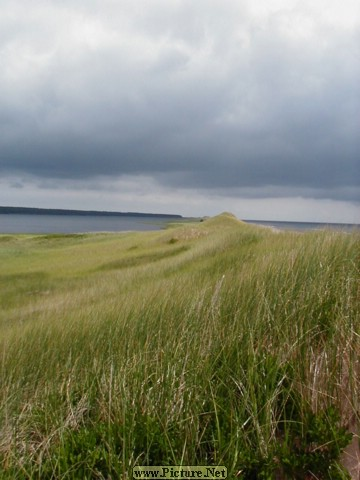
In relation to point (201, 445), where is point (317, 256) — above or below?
above

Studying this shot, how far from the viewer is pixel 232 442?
7.65 ft

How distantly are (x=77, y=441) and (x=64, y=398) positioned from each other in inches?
30.2

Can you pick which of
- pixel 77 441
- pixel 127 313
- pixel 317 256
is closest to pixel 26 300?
pixel 127 313

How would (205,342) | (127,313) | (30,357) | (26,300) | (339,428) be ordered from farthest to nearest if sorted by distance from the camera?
1. (26,300)
2. (127,313)
3. (30,357)
4. (205,342)
5. (339,428)

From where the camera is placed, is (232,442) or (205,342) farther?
(205,342)

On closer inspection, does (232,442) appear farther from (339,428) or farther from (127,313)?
(127,313)

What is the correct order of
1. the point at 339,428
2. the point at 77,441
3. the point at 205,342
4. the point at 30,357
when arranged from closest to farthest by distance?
the point at 339,428 → the point at 77,441 → the point at 205,342 → the point at 30,357

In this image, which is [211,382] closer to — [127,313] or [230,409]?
[230,409]

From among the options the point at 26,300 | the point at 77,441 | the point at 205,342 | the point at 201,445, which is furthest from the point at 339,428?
the point at 26,300

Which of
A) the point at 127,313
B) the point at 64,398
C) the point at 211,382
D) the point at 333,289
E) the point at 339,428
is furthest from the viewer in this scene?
the point at 127,313

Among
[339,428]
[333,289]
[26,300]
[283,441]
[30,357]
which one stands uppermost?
[333,289]

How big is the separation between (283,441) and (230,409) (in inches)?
15.6

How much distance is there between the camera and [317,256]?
553cm

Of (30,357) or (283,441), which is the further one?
(30,357)
